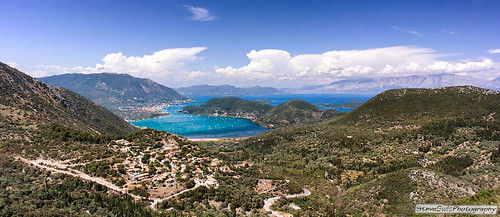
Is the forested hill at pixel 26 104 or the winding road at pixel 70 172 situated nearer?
the winding road at pixel 70 172

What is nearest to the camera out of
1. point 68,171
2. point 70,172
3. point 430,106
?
point 70,172

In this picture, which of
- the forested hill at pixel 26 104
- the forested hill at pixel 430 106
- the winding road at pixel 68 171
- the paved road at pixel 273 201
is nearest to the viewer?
the paved road at pixel 273 201

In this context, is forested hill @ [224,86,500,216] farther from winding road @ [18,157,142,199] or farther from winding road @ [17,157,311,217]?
winding road @ [18,157,142,199]

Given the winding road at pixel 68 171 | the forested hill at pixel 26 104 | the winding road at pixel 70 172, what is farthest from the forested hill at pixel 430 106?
the forested hill at pixel 26 104

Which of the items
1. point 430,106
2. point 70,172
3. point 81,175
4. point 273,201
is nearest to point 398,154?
point 430,106

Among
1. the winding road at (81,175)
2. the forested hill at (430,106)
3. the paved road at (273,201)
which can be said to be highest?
the forested hill at (430,106)

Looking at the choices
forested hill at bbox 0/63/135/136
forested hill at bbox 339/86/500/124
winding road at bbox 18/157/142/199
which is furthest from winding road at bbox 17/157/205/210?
forested hill at bbox 339/86/500/124

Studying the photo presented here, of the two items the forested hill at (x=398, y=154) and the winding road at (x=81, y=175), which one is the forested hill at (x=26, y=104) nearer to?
the winding road at (x=81, y=175)

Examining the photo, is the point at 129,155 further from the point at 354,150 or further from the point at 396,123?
the point at 396,123

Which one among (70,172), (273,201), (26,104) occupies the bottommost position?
(273,201)

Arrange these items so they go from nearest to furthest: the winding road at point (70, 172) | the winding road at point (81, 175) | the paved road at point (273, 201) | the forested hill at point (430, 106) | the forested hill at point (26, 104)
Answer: the paved road at point (273, 201), the winding road at point (81, 175), the winding road at point (70, 172), the forested hill at point (26, 104), the forested hill at point (430, 106)

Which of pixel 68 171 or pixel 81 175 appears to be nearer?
pixel 81 175

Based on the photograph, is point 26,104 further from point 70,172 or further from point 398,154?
point 398,154
